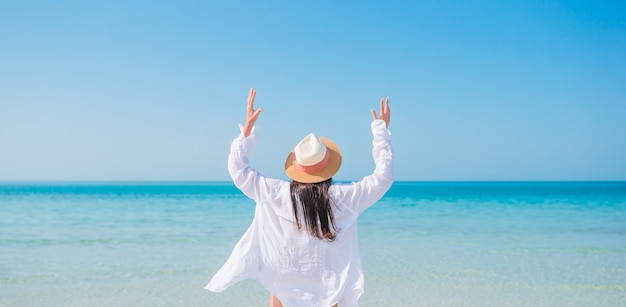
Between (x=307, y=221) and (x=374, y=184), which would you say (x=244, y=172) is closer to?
(x=307, y=221)

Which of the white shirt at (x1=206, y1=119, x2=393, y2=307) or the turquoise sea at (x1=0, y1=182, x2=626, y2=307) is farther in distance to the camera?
the turquoise sea at (x1=0, y1=182, x2=626, y2=307)

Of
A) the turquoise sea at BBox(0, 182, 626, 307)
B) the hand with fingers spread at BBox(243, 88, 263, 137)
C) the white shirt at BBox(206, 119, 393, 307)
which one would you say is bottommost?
the turquoise sea at BBox(0, 182, 626, 307)

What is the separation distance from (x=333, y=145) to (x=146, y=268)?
15.7 ft

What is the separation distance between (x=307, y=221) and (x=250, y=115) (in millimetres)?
687

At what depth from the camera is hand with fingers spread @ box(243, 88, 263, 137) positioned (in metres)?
2.77

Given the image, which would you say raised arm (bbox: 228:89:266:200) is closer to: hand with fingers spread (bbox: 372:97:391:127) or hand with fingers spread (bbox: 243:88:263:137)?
hand with fingers spread (bbox: 243:88:263:137)

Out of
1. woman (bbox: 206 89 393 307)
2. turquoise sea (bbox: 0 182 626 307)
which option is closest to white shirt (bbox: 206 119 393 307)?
woman (bbox: 206 89 393 307)

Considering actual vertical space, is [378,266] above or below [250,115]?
below

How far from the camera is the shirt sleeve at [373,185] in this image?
2580 millimetres

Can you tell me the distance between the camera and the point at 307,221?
8.67 ft

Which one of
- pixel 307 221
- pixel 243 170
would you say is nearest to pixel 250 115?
pixel 243 170

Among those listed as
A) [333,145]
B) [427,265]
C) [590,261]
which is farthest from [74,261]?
[590,261]

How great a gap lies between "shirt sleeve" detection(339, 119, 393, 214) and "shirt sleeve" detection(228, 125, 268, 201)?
0.44 metres

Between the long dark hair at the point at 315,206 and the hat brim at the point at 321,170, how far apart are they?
27mm
